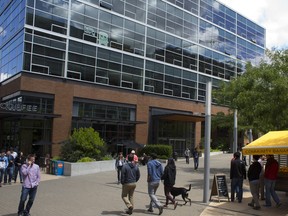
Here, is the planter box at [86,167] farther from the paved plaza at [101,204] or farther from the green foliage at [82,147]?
the paved plaza at [101,204]

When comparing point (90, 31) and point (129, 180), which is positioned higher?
point (90, 31)

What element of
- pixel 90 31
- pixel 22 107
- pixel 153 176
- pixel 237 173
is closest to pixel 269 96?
pixel 237 173

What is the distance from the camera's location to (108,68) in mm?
37344

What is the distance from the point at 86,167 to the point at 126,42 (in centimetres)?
1892

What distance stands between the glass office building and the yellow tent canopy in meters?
20.2

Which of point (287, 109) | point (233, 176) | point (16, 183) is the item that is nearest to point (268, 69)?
point (287, 109)

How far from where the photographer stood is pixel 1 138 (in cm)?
3641

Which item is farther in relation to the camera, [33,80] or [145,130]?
[145,130]

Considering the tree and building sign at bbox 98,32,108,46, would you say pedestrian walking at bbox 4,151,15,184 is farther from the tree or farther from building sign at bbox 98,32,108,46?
building sign at bbox 98,32,108,46

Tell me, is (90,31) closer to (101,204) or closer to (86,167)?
(86,167)

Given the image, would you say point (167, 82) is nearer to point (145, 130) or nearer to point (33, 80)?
point (145, 130)

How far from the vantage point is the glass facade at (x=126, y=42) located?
3284 centimetres

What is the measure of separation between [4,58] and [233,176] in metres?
30.5

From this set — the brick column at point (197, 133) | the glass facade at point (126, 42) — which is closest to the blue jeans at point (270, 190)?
the glass facade at point (126, 42)
